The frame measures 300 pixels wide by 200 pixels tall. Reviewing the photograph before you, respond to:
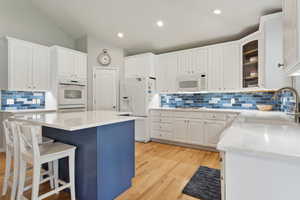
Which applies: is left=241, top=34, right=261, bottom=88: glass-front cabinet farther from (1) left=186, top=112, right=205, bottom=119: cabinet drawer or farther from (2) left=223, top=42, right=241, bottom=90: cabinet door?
(1) left=186, top=112, right=205, bottom=119: cabinet drawer

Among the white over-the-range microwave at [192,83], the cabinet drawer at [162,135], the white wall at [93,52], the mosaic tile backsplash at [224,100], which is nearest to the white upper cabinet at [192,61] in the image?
the white over-the-range microwave at [192,83]

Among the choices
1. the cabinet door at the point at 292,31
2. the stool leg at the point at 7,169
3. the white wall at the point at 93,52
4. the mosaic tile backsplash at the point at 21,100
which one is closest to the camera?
the cabinet door at the point at 292,31

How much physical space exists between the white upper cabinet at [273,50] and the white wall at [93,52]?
338 centimetres

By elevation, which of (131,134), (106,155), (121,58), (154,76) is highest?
(121,58)

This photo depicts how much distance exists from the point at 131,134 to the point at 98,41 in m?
3.51

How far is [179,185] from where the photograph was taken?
2.08 m

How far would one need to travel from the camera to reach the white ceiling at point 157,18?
9.12ft

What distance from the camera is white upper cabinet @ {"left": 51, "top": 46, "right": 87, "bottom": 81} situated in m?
3.75

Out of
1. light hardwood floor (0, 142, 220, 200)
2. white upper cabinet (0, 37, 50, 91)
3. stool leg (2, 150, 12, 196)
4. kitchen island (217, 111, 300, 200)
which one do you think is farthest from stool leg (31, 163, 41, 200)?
white upper cabinet (0, 37, 50, 91)

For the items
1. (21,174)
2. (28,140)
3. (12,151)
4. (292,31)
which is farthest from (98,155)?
(292,31)

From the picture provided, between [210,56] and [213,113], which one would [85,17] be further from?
[213,113]

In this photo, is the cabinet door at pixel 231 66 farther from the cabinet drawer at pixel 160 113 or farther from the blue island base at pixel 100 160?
the blue island base at pixel 100 160

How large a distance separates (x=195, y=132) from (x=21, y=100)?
4.12 m

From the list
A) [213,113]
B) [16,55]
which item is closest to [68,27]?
[16,55]
